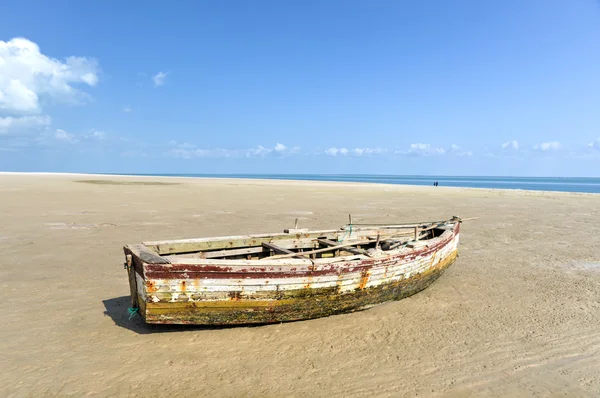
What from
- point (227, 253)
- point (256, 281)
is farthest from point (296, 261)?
point (227, 253)

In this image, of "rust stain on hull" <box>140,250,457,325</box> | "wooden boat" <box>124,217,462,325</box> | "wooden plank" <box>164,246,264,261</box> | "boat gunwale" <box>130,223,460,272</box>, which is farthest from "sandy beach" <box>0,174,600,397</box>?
"wooden plank" <box>164,246,264,261</box>

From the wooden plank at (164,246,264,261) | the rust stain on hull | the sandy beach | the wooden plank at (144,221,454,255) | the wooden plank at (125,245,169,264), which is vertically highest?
the wooden plank at (125,245,169,264)

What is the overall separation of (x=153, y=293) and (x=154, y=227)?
9.01 meters

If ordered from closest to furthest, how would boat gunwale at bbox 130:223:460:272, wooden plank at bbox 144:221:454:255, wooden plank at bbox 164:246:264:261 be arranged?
boat gunwale at bbox 130:223:460:272
wooden plank at bbox 144:221:454:255
wooden plank at bbox 164:246:264:261

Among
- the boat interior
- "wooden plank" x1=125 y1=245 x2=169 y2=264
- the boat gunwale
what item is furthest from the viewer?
the boat interior

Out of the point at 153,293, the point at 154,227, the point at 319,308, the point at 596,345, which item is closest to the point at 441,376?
the point at 319,308

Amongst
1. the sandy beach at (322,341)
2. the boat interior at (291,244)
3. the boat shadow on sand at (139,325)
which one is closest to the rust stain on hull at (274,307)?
the sandy beach at (322,341)

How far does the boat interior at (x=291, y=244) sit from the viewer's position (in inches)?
263

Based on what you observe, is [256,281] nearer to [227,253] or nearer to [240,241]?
[227,253]

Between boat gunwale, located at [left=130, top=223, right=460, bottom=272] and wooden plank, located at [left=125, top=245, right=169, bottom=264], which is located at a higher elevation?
wooden plank, located at [left=125, top=245, right=169, bottom=264]

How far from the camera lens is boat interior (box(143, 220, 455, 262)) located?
669cm

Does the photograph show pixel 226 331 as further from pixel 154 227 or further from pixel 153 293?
pixel 154 227

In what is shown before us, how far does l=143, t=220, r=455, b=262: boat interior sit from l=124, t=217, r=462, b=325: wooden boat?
21 millimetres

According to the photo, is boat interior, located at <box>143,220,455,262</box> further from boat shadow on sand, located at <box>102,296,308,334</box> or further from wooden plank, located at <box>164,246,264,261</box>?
boat shadow on sand, located at <box>102,296,308,334</box>
